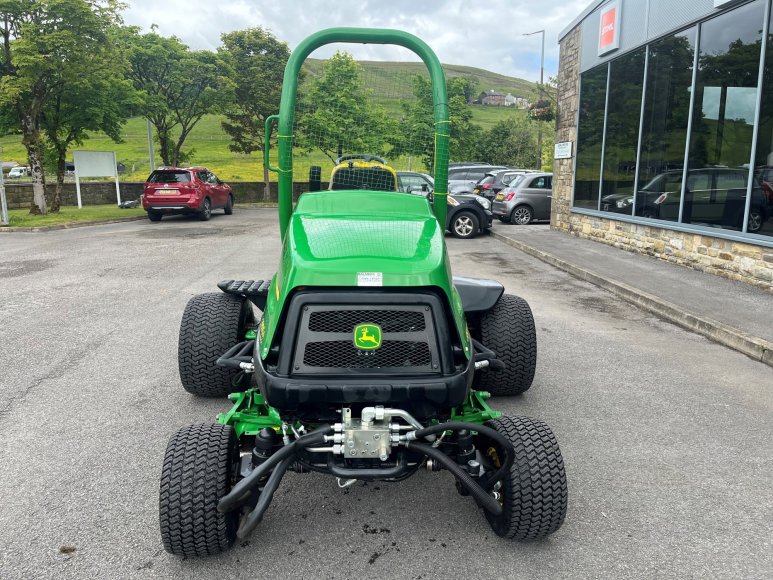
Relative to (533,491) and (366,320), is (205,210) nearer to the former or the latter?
(366,320)

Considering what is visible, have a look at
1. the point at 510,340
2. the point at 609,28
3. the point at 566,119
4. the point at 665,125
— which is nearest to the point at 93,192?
the point at 566,119

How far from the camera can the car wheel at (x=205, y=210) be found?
20608 mm

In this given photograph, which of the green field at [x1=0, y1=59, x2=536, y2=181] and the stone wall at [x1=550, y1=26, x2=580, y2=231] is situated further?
the green field at [x1=0, y1=59, x2=536, y2=181]

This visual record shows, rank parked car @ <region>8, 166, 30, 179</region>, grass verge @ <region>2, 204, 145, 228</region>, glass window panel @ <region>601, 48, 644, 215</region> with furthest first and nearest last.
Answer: parked car @ <region>8, 166, 30, 179</region>, grass verge @ <region>2, 204, 145, 228</region>, glass window panel @ <region>601, 48, 644, 215</region>

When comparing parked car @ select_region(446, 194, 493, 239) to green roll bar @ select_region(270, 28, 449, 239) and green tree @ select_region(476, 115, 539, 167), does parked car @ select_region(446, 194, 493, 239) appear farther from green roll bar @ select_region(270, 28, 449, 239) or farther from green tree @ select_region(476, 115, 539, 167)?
green tree @ select_region(476, 115, 539, 167)

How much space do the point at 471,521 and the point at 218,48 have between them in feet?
95.9

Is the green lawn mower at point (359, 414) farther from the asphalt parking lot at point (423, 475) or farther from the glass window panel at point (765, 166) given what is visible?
the glass window panel at point (765, 166)

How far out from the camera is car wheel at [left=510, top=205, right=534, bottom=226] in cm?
1872

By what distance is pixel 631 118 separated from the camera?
1226 cm

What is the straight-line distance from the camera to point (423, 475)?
11.6 feet

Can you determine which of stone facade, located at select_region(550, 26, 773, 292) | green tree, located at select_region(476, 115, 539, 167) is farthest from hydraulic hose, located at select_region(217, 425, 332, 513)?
green tree, located at select_region(476, 115, 539, 167)

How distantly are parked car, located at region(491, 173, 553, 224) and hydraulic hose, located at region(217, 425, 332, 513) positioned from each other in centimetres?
1672

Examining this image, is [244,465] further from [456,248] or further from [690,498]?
[456,248]

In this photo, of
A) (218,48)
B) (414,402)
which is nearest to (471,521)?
(414,402)
